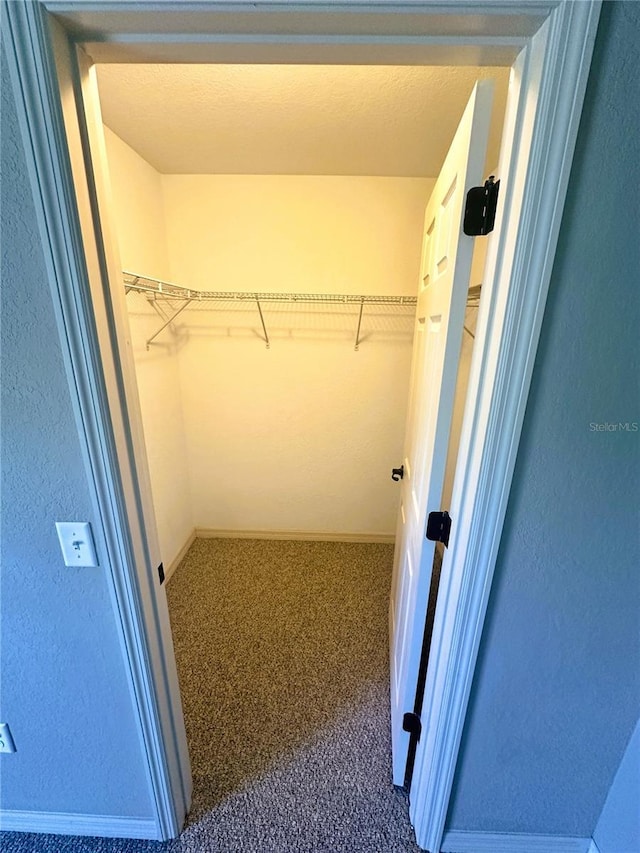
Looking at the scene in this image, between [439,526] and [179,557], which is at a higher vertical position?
[439,526]

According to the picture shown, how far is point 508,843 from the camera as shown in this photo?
1109mm

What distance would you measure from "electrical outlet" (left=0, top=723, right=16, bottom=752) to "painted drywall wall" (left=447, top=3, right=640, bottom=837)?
4.45 ft

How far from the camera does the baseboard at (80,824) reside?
1143 mm

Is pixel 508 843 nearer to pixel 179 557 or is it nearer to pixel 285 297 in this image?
pixel 179 557

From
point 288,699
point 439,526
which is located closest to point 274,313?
point 439,526

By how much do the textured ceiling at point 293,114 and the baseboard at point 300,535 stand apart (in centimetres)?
241

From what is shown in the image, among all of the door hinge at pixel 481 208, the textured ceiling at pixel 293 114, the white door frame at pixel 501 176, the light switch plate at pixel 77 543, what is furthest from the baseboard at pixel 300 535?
the textured ceiling at pixel 293 114

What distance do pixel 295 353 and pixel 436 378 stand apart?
1.51m

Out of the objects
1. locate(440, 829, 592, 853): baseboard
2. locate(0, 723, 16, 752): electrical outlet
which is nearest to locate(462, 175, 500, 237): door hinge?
locate(440, 829, 592, 853): baseboard

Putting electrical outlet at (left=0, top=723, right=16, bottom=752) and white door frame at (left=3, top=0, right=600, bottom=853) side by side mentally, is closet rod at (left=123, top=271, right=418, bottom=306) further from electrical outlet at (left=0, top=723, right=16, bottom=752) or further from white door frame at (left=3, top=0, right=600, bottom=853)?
electrical outlet at (left=0, top=723, right=16, bottom=752)

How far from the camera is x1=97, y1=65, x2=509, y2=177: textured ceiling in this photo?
121 centimetres

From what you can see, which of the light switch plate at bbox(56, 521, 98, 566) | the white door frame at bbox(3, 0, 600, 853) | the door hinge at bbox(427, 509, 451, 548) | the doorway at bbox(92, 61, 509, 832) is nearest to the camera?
the white door frame at bbox(3, 0, 600, 853)

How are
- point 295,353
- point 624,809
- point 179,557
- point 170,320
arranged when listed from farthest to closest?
point 179,557, point 295,353, point 170,320, point 624,809

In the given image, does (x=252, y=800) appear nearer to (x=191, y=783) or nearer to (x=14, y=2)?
(x=191, y=783)
